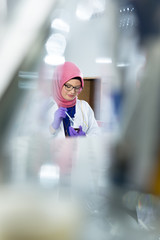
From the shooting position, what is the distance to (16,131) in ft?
0.87

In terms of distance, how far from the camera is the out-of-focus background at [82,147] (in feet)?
0.63

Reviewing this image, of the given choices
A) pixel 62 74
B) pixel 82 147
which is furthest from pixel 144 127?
pixel 62 74

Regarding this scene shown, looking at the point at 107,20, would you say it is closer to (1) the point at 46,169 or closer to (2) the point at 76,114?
(1) the point at 46,169

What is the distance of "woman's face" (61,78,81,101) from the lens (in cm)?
55

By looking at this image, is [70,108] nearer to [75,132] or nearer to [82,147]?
[75,132]

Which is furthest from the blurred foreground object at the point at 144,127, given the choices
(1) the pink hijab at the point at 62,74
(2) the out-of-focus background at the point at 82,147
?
(1) the pink hijab at the point at 62,74

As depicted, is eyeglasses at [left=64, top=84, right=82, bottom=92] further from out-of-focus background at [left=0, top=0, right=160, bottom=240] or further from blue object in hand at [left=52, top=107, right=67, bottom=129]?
out-of-focus background at [left=0, top=0, right=160, bottom=240]

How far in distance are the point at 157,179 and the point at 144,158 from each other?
2cm

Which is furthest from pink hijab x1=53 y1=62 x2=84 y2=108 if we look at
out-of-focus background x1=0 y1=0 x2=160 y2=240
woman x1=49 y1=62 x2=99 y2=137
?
out-of-focus background x1=0 y1=0 x2=160 y2=240

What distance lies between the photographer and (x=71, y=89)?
59 cm

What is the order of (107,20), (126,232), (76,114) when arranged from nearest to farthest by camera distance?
(126,232) → (107,20) → (76,114)

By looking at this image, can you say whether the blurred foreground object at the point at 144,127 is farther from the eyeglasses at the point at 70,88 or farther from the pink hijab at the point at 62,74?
the eyeglasses at the point at 70,88

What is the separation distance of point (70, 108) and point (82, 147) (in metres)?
0.36

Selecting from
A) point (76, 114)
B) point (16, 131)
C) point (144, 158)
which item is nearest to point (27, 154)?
point (16, 131)
